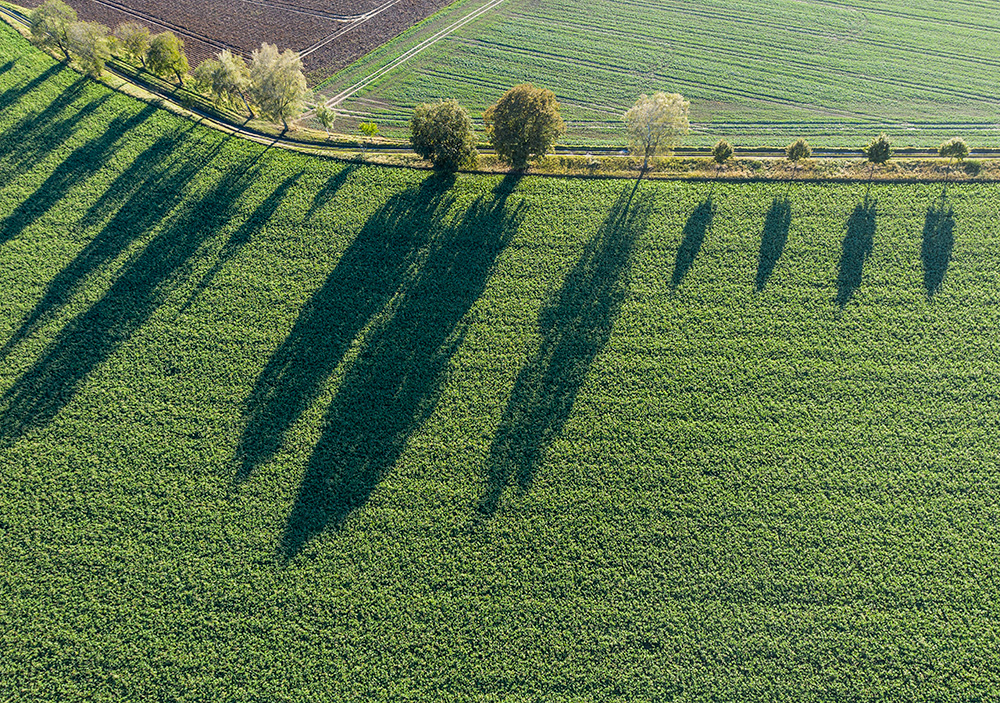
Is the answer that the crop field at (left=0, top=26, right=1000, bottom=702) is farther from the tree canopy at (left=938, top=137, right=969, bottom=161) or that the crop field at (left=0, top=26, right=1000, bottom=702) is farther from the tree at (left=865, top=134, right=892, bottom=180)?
the tree canopy at (left=938, top=137, right=969, bottom=161)

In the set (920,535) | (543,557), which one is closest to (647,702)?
(543,557)

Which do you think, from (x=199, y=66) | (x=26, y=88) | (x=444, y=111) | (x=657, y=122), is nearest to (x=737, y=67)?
(x=657, y=122)

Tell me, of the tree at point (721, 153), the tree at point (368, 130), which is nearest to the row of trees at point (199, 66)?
the tree at point (368, 130)

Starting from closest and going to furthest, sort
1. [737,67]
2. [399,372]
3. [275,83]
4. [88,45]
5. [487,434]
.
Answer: [487,434] → [399,372] → [275,83] → [88,45] → [737,67]

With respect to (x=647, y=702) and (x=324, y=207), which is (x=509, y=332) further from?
(x=647, y=702)

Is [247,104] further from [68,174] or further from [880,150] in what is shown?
[880,150]
